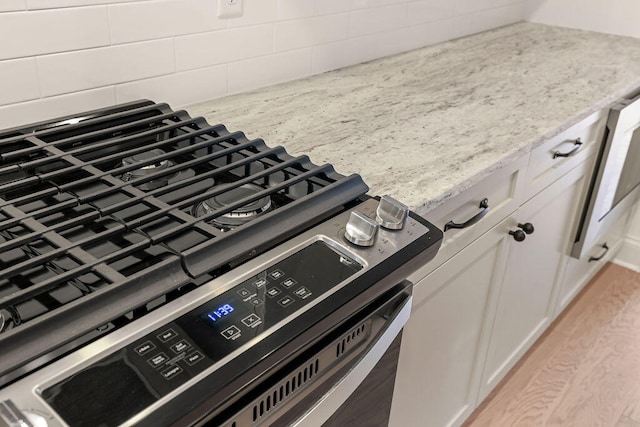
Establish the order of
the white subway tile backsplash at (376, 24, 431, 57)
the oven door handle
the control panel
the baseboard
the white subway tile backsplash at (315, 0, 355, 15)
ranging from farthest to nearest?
the baseboard < the white subway tile backsplash at (376, 24, 431, 57) < the white subway tile backsplash at (315, 0, 355, 15) < the oven door handle < the control panel

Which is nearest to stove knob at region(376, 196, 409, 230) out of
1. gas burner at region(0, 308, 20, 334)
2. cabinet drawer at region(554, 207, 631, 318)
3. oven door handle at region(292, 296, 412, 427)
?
oven door handle at region(292, 296, 412, 427)

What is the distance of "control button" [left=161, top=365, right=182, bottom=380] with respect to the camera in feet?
2.10

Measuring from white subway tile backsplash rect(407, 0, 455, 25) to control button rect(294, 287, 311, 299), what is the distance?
1.44 meters

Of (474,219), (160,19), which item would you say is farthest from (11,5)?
(474,219)

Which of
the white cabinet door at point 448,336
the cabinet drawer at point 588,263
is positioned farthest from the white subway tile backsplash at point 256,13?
the cabinet drawer at point 588,263

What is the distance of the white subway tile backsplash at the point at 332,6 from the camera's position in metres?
1.68

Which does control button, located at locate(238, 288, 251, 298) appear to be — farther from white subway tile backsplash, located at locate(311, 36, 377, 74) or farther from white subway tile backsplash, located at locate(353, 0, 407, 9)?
white subway tile backsplash, located at locate(353, 0, 407, 9)

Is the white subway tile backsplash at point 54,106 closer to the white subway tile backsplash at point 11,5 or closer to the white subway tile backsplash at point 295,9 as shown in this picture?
the white subway tile backsplash at point 11,5

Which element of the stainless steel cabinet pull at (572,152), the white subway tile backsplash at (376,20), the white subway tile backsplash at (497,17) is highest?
the white subway tile backsplash at (376,20)

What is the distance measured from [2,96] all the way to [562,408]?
180 centimetres

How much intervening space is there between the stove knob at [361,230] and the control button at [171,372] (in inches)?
12.7

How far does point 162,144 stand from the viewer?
41.8 inches

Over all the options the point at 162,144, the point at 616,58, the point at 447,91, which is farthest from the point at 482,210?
the point at 616,58

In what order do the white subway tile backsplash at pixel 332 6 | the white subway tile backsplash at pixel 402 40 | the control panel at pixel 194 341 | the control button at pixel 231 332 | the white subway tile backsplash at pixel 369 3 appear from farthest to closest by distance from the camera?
1. the white subway tile backsplash at pixel 402 40
2. the white subway tile backsplash at pixel 369 3
3. the white subway tile backsplash at pixel 332 6
4. the control button at pixel 231 332
5. the control panel at pixel 194 341
